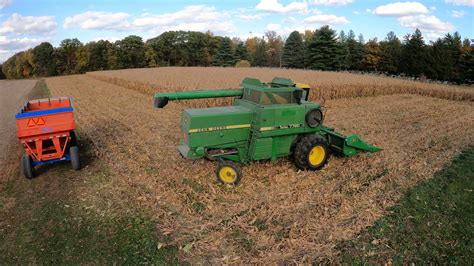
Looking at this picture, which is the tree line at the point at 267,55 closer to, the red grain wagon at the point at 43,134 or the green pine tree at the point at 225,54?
the green pine tree at the point at 225,54

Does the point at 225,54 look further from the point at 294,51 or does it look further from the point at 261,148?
the point at 261,148

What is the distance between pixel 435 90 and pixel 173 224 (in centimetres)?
2273

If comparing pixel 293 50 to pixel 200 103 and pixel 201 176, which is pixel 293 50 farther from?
pixel 201 176

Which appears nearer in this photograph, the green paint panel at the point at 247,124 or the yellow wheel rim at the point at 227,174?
the green paint panel at the point at 247,124

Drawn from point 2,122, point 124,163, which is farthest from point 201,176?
point 2,122

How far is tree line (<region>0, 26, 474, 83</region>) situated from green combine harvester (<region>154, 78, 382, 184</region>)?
4124 cm

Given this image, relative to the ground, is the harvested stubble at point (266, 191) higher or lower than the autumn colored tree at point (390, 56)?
lower

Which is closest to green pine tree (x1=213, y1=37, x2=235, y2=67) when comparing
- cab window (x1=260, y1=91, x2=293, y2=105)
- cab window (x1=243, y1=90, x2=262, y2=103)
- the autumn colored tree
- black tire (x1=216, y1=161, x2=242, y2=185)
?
the autumn colored tree

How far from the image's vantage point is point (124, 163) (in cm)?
919

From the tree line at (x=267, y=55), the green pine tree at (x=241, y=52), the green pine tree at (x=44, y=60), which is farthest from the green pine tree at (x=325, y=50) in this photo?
the green pine tree at (x=44, y=60)

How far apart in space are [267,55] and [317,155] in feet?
222

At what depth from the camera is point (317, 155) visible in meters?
8.25

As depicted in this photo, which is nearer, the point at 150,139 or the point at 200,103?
the point at 150,139

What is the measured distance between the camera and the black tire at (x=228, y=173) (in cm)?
729
